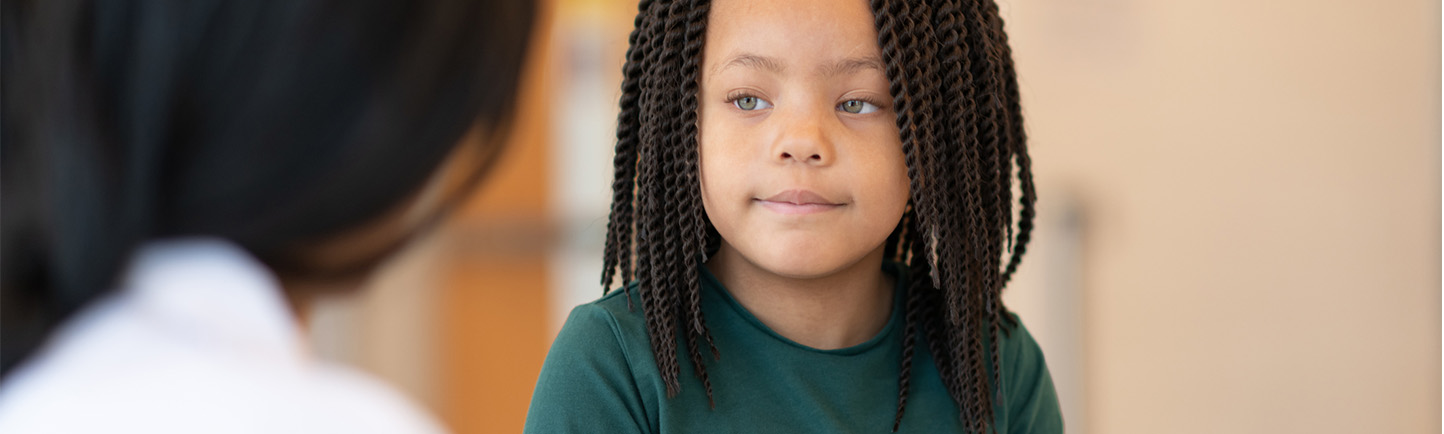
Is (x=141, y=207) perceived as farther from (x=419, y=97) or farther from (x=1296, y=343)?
(x=1296, y=343)

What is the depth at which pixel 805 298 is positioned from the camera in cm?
87

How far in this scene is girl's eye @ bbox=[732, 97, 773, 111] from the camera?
31.2 inches

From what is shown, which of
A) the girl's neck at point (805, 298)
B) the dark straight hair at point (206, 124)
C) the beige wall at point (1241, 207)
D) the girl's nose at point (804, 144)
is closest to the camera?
the dark straight hair at point (206, 124)

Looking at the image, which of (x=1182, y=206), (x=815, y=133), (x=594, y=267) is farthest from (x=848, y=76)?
(x=594, y=267)

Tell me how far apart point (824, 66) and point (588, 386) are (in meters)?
0.26

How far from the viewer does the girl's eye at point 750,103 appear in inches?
31.2

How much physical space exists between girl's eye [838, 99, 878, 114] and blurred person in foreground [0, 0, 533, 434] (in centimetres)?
33

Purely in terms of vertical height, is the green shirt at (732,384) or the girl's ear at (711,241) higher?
the girl's ear at (711,241)

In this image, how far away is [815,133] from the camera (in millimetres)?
762

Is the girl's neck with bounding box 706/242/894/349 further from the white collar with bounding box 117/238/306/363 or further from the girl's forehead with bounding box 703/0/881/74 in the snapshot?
the white collar with bounding box 117/238/306/363

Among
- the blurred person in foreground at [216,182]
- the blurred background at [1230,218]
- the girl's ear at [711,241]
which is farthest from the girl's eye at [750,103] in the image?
the blurred background at [1230,218]

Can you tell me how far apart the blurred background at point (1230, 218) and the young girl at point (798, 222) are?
2.79ft

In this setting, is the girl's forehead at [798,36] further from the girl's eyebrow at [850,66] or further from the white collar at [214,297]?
the white collar at [214,297]

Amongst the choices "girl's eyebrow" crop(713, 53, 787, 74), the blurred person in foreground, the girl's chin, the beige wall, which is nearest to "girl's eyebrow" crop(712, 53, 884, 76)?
"girl's eyebrow" crop(713, 53, 787, 74)
